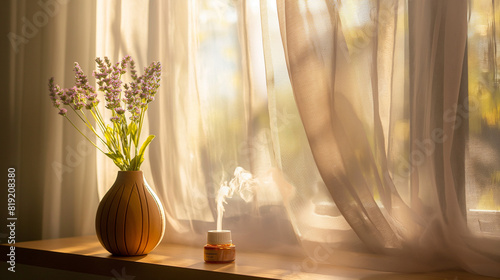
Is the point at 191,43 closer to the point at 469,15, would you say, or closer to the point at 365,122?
the point at 365,122

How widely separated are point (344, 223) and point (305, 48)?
0.48 m

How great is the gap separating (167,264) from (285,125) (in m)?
0.50

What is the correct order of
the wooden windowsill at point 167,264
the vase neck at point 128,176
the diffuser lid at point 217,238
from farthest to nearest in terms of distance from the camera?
the vase neck at point 128,176 → the diffuser lid at point 217,238 → the wooden windowsill at point 167,264

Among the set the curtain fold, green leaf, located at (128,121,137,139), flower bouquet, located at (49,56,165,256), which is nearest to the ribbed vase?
flower bouquet, located at (49,56,165,256)

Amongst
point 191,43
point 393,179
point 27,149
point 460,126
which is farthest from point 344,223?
point 27,149

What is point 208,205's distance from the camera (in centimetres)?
159

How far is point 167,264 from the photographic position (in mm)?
1246

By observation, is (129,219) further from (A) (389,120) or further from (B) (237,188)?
(A) (389,120)

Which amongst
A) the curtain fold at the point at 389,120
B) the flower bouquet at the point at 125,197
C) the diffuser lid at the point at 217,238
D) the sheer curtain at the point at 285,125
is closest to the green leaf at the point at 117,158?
the flower bouquet at the point at 125,197

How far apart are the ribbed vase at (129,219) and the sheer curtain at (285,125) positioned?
0.23m

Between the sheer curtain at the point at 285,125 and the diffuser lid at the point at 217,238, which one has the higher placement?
the sheer curtain at the point at 285,125

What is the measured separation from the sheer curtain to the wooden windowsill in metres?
0.06

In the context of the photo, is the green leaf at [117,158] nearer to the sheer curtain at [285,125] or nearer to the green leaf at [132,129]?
the green leaf at [132,129]

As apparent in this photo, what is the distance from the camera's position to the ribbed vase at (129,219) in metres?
1.36
